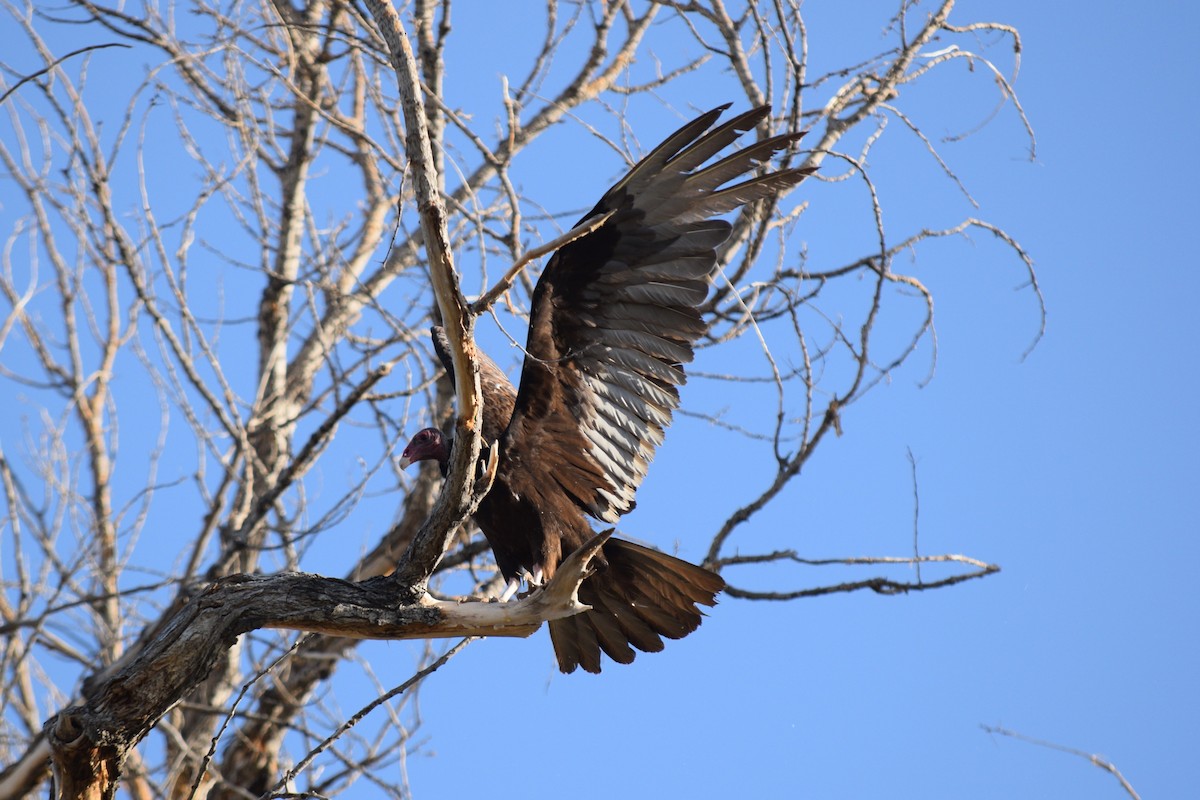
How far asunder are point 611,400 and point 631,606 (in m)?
0.59

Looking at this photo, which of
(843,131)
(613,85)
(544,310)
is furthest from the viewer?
(613,85)

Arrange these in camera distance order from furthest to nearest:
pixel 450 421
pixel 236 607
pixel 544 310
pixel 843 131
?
1. pixel 450 421
2. pixel 843 131
3. pixel 544 310
4. pixel 236 607

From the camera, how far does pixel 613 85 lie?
5.39 metres

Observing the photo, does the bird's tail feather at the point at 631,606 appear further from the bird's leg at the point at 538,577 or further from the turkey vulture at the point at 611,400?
the bird's leg at the point at 538,577

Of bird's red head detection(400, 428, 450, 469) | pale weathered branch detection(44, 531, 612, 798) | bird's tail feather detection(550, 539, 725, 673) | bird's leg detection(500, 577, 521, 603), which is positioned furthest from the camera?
bird's red head detection(400, 428, 450, 469)

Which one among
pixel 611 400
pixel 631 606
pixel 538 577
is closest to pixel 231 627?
pixel 538 577

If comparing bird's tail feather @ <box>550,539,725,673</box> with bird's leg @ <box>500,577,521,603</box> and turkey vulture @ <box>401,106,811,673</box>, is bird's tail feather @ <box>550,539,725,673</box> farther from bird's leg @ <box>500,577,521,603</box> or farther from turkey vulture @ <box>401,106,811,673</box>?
bird's leg @ <box>500,577,521,603</box>

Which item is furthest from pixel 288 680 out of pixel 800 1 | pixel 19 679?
pixel 800 1

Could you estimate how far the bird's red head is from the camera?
11.9 ft

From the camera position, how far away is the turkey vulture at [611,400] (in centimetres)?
322

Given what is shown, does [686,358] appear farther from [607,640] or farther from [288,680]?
[288,680]

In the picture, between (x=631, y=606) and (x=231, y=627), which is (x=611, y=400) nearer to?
(x=631, y=606)

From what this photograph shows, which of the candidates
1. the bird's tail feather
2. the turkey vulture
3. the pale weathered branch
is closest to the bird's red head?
the turkey vulture

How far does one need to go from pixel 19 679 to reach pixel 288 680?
1.09 meters
